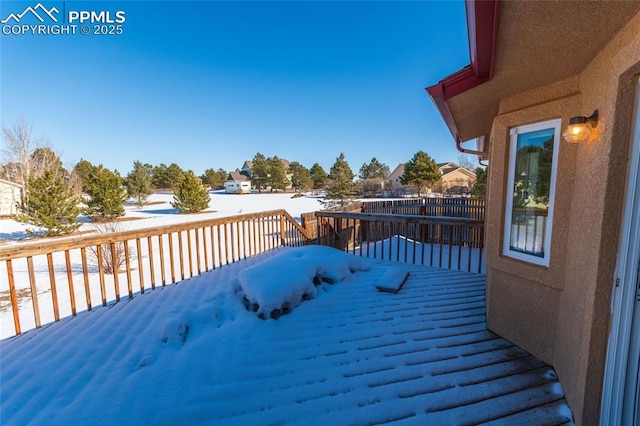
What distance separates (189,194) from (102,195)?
626 cm

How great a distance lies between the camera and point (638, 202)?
1.38 metres

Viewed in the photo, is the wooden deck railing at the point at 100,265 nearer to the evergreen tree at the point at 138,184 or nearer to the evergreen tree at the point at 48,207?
the evergreen tree at the point at 48,207

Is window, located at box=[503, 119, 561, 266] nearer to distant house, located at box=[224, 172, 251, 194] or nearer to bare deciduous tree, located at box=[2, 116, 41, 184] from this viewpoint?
bare deciduous tree, located at box=[2, 116, 41, 184]

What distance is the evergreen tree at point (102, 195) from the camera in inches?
579

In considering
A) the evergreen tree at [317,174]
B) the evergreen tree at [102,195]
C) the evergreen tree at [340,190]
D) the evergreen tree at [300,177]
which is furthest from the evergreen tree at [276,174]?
the evergreen tree at [102,195]

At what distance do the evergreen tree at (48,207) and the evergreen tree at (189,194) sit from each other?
320 inches

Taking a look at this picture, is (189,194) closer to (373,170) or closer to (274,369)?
(274,369)

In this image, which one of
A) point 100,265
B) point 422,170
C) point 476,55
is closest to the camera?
point 476,55

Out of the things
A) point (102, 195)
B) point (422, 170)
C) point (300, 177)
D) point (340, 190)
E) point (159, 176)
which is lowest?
point (102, 195)

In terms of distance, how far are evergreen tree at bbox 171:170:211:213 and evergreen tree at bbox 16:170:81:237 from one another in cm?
812

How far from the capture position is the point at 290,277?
3.24 meters

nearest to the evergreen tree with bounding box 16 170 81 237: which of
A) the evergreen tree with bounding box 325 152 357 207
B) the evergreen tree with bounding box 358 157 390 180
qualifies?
the evergreen tree with bounding box 325 152 357 207

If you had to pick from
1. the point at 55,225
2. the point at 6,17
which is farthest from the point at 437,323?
the point at 55,225

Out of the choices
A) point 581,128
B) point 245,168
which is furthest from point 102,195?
point 245,168
